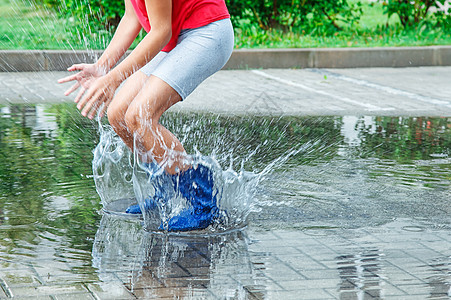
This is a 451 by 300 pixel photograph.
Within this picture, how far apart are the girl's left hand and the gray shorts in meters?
0.23

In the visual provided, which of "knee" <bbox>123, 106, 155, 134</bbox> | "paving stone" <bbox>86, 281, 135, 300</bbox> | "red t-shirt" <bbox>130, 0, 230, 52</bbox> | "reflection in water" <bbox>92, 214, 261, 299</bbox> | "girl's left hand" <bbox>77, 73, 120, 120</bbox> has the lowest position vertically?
Result: "reflection in water" <bbox>92, 214, 261, 299</bbox>

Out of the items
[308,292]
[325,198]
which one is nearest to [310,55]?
[325,198]

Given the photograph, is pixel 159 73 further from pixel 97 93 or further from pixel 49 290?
pixel 49 290

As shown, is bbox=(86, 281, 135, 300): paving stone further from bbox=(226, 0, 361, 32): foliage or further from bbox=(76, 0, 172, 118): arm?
bbox=(226, 0, 361, 32): foliage

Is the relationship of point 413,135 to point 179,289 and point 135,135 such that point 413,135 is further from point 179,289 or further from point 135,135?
point 179,289

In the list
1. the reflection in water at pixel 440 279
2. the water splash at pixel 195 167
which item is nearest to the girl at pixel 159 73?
the water splash at pixel 195 167

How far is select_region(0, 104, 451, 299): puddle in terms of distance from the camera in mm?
3742

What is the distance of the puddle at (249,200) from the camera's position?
12.3 ft

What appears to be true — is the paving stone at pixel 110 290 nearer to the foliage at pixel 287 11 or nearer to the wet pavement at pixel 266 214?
the wet pavement at pixel 266 214

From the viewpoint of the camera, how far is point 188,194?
4.43m

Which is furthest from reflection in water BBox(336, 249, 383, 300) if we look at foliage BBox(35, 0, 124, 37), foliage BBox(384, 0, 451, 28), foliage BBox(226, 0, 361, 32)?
foliage BBox(384, 0, 451, 28)

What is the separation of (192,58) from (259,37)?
29.4ft

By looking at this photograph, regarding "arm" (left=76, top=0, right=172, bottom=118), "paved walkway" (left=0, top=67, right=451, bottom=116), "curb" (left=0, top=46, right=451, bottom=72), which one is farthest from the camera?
"curb" (left=0, top=46, right=451, bottom=72)

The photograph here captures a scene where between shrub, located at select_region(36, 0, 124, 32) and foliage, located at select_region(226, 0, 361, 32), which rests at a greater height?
shrub, located at select_region(36, 0, 124, 32)
